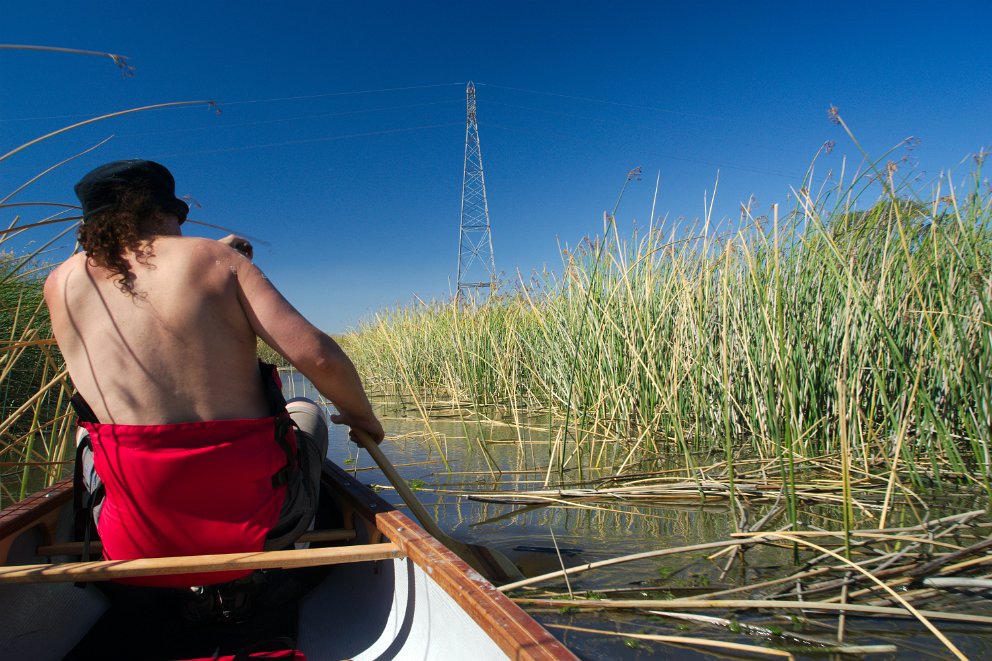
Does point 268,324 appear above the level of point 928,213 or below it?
below

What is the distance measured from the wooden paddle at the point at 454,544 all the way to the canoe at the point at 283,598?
0.33ft

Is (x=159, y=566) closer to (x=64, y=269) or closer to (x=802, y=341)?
(x=64, y=269)

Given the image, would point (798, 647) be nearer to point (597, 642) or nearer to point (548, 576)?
point (597, 642)

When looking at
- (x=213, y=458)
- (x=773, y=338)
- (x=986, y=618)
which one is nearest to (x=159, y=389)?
(x=213, y=458)

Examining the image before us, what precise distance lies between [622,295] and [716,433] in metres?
0.98

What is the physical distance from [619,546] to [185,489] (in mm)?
1499

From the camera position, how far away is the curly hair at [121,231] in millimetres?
1370

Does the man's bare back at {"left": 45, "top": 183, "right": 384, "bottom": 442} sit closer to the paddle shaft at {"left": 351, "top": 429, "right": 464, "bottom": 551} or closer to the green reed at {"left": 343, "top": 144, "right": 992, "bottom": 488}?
the paddle shaft at {"left": 351, "top": 429, "right": 464, "bottom": 551}

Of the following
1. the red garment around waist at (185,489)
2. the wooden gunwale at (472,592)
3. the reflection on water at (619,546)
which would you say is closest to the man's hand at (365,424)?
the wooden gunwale at (472,592)

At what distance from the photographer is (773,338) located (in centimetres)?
241

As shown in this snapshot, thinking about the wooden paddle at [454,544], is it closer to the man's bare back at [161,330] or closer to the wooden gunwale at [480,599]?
the wooden gunwale at [480,599]

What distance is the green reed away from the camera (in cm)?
227

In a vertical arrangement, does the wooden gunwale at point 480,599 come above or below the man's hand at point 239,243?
below

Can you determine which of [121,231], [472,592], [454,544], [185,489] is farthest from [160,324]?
[454,544]
